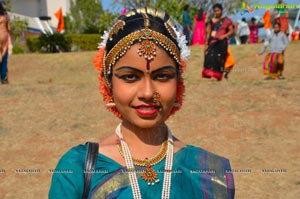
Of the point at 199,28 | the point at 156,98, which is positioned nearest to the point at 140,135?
the point at 156,98

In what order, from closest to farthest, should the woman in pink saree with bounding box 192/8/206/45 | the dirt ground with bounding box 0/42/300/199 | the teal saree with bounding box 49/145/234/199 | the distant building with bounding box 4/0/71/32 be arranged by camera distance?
1. the teal saree with bounding box 49/145/234/199
2. the dirt ground with bounding box 0/42/300/199
3. the woman in pink saree with bounding box 192/8/206/45
4. the distant building with bounding box 4/0/71/32

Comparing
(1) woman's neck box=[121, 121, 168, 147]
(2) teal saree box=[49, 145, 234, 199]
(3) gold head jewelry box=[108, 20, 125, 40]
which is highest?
(3) gold head jewelry box=[108, 20, 125, 40]

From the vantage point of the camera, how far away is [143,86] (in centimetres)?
241

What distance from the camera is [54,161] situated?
6441 mm

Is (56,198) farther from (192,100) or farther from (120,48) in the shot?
(192,100)

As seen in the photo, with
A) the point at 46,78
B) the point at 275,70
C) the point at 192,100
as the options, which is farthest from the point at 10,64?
the point at 192,100

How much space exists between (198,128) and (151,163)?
4.95 metres

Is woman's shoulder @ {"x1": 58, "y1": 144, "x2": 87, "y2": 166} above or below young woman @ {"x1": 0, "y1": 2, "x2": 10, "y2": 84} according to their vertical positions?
below

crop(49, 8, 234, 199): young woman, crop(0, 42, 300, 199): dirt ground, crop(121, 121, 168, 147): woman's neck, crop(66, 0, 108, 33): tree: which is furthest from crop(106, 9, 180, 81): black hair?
crop(66, 0, 108, 33): tree

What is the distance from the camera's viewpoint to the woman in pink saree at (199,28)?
20.0 m

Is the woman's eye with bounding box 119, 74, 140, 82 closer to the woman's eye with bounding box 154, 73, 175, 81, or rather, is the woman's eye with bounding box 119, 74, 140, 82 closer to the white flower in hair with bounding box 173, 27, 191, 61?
the woman's eye with bounding box 154, 73, 175, 81

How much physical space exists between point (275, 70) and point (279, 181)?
862 cm

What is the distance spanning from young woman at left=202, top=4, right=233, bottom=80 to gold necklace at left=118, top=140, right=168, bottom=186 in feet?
29.3

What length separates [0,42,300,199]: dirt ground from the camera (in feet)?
19.6
